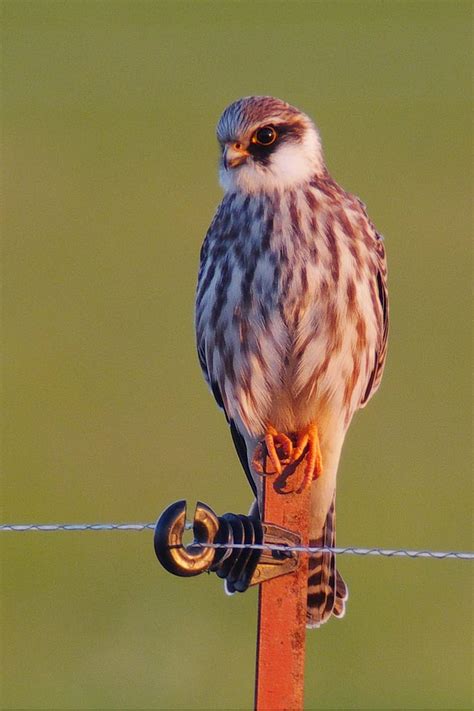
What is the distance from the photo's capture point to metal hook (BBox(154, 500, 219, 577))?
3.75 metres

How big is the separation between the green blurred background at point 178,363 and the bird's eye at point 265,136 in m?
2.79

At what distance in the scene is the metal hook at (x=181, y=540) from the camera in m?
3.75

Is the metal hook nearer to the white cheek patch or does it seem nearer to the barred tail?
the barred tail

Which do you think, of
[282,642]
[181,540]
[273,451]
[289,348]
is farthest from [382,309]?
[181,540]

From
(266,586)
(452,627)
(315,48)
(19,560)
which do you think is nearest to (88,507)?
(19,560)

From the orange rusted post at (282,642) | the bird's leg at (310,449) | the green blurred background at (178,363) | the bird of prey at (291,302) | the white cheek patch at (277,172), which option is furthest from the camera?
the green blurred background at (178,363)

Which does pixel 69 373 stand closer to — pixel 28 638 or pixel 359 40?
pixel 28 638

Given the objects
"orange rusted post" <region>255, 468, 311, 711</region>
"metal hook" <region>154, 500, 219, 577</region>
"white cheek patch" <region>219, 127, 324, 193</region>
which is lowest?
"orange rusted post" <region>255, 468, 311, 711</region>

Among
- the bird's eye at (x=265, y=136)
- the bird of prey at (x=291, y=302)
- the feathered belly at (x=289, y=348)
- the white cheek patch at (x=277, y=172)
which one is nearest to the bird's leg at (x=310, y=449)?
the bird of prey at (x=291, y=302)

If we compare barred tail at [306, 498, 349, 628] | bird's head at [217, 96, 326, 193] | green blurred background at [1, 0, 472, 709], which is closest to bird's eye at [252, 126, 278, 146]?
bird's head at [217, 96, 326, 193]

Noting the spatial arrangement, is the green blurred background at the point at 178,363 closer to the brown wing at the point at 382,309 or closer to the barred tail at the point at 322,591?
the brown wing at the point at 382,309

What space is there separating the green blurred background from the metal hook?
3593mm

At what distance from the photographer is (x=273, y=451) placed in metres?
4.80

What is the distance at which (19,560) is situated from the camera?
28.3 ft
